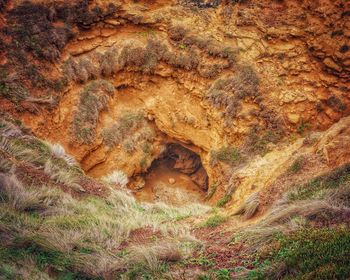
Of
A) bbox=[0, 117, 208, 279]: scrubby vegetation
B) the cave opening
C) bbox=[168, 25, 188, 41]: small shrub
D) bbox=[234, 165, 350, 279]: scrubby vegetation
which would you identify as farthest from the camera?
the cave opening

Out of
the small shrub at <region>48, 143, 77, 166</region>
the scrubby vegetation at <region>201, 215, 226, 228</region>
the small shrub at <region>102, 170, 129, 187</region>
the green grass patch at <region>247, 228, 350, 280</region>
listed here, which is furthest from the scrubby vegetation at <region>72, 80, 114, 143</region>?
the green grass patch at <region>247, 228, 350, 280</region>

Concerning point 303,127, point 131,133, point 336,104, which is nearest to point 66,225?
point 131,133

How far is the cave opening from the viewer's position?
44.0ft

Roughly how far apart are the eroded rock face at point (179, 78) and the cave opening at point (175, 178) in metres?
0.20

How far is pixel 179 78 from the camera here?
13.3 metres

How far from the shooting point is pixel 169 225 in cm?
718

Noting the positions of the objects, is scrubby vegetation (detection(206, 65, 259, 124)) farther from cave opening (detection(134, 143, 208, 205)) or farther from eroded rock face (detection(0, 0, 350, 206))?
cave opening (detection(134, 143, 208, 205))

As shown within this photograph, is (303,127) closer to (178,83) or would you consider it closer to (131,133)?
(178,83)

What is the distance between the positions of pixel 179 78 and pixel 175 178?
442 cm

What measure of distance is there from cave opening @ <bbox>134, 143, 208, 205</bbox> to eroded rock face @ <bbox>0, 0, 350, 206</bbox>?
20 cm

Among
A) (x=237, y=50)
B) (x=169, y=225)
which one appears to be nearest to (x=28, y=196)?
(x=169, y=225)

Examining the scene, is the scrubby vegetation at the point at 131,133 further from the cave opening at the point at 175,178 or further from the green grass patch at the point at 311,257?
the green grass patch at the point at 311,257

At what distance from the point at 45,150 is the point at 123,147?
3881 mm

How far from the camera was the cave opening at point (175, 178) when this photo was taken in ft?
44.0
